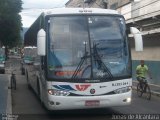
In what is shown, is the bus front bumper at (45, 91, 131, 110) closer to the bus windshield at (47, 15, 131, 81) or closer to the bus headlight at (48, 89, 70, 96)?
the bus headlight at (48, 89, 70, 96)

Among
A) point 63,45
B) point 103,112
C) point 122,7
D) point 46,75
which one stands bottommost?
point 103,112

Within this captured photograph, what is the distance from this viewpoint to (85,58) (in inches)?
518

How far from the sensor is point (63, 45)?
13.3m

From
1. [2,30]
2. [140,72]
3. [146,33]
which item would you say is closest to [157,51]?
[146,33]

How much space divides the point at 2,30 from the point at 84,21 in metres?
46.1

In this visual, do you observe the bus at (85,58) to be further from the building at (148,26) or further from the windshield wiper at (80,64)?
the building at (148,26)

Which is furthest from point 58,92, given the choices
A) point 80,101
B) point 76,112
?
point 76,112

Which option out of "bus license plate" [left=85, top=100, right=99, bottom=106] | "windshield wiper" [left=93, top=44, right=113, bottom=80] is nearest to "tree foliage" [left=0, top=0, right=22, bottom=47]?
"windshield wiper" [left=93, top=44, right=113, bottom=80]

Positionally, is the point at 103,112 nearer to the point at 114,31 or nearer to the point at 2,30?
the point at 114,31

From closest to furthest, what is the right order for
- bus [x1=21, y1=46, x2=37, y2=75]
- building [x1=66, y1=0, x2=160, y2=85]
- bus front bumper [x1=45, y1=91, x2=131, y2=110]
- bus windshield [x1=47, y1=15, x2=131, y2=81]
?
bus front bumper [x1=45, y1=91, x2=131, y2=110] → bus windshield [x1=47, y1=15, x2=131, y2=81] → bus [x1=21, y1=46, x2=37, y2=75] → building [x1=66, y1=0, x2=160, y2=85]

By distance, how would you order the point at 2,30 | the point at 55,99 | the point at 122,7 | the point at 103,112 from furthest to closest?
the point at 2,30 < the point at 122,7 < the point at 103,112 < the point at 55,99

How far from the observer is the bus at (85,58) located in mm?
12922

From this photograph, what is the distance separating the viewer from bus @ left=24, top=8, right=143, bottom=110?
12.9 metres

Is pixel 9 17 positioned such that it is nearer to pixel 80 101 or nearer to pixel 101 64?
pixel 101 64
